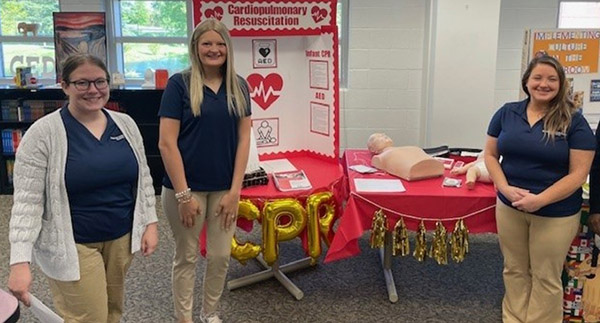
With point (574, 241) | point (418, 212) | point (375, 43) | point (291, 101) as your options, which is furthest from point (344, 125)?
point (574, 241)

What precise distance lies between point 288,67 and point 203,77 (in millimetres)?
1087

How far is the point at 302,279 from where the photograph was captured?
128 inches

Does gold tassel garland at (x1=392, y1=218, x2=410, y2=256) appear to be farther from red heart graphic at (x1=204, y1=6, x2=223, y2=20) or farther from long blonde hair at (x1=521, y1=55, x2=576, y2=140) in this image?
red heart graphic at (x1=204, y1=6, x2=223, y2=20)

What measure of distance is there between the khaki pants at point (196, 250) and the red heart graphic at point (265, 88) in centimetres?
102

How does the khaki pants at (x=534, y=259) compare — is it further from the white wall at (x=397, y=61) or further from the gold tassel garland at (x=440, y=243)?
the white wall at (x=397, y=61)

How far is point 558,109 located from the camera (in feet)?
7.54

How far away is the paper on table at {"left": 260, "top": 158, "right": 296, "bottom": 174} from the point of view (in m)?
3.10

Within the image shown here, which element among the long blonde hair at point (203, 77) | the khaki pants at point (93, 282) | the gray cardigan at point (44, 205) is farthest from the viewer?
the long blonde hair at point (203, 77)

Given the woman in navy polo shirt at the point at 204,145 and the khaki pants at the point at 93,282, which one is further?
the woman in navy polo shirt at the point at 204,145

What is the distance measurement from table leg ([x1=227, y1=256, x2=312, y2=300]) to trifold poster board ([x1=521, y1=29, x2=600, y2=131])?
75.2 inches

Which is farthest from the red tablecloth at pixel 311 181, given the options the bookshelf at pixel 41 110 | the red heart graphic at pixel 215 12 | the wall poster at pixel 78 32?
the wall poster at pixel 78 32

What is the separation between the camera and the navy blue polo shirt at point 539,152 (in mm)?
2273

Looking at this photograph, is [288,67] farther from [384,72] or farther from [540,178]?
[384,72]

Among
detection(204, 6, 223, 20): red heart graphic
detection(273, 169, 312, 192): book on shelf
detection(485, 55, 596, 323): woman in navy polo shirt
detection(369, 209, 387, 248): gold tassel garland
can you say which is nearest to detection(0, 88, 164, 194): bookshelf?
detection(204, 6, 223, 20): red heart graphic
